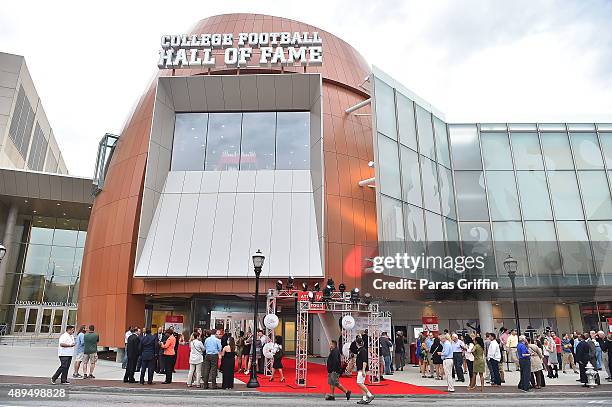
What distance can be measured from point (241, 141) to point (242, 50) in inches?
204

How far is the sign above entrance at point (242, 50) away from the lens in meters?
23.8

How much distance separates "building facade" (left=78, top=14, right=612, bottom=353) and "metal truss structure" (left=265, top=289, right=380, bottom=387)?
265 cm

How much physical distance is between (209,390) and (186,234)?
10381mm

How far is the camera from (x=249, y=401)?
1119 cm

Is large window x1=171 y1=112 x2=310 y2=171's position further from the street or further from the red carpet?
the street

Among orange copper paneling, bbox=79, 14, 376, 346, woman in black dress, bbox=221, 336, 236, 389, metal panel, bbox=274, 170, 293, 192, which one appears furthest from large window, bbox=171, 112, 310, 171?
woman in black dress, bbox=221, 336, 236, 389

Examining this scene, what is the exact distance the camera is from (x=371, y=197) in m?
22.9

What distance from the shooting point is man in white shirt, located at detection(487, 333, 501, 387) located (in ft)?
46.0

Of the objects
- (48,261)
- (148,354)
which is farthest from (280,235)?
(48,261)

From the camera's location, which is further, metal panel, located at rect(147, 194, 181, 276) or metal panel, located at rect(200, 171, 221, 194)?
metal panel, located at rect(200, 171, 221, 194)

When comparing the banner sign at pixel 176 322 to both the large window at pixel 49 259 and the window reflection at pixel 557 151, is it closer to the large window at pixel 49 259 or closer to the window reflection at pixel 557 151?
the large window at pixel 49 259

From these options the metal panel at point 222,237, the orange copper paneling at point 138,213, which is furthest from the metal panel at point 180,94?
the metal panel at point 222,237

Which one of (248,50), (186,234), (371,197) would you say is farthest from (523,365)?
(248,50)

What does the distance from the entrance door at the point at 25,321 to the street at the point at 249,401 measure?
108 feet
